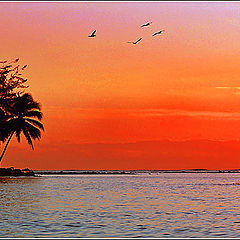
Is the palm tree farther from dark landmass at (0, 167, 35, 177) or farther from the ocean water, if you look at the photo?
the ocean water

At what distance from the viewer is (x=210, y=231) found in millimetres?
22547

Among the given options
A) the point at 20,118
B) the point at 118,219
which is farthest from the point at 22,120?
the point at 118,219

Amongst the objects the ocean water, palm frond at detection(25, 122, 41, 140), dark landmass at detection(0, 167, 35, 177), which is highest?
palm frond at detection(25, 122, 41, 140)

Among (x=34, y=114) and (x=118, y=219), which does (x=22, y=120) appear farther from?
(x=118, y=219)

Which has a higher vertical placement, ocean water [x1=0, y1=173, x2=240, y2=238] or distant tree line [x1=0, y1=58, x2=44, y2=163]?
distant tree line [x1=0, y1=58, x2=44, y2=163]

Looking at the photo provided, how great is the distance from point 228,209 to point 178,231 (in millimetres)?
10571

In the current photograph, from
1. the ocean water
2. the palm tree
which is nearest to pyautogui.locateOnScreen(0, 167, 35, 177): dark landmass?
the palm tree

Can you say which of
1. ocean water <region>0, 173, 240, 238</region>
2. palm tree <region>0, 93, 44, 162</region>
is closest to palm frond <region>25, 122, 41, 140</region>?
palm tree <region>0, 93, 44, 162</region>

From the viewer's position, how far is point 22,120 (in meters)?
82.7

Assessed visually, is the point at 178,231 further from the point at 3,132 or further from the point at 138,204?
the point at 3,132

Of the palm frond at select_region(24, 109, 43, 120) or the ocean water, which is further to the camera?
the palm frond at select_region(24, 109, 43, 120)

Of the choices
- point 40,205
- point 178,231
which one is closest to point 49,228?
point 178,231

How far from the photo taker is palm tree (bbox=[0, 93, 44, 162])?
81569mm

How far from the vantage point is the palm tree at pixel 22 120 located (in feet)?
268
